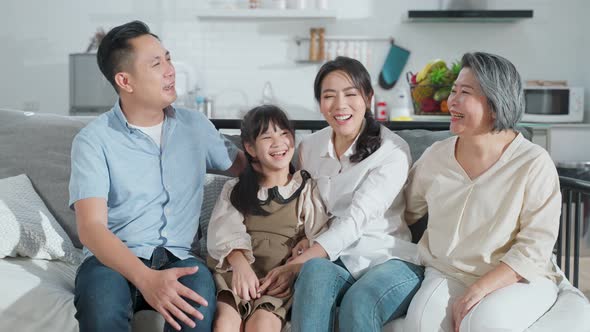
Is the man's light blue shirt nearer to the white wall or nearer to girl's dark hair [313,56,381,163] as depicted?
girl's dark hair [313,56,381,163]

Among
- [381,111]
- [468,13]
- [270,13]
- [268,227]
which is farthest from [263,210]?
[468,13]

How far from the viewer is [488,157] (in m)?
1.77

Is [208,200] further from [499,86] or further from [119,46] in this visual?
[499,86]

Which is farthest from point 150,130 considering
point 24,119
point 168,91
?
point 24,119

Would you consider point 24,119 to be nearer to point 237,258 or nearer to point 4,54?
point 237,258

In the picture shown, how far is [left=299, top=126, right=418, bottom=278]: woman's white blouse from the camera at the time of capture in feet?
6.01

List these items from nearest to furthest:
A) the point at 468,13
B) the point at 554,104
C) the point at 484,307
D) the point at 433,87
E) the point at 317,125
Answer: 1. the point at 484,307
2. the point at 317,125
3. the point at 433,87
4. the point at 554,104
5. the point at 468,13

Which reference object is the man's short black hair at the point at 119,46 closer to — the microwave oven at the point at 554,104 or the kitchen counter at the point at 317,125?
the kitchen counter at the point at 317,125

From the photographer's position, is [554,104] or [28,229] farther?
[554,104]

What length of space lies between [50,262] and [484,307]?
1.22m

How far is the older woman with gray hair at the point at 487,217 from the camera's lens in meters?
1.60

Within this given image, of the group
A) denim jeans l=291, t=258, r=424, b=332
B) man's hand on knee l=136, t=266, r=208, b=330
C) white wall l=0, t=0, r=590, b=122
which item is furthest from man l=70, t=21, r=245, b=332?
white wall l=0, t=0, r=590, b=122

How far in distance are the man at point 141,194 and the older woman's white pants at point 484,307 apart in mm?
514

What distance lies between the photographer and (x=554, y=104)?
15.2 ft
